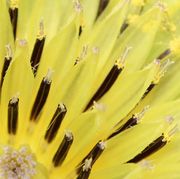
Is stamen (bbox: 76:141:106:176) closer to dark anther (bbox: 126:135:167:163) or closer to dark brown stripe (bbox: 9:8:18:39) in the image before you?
dark anther (bbox: 126:135:167:163)

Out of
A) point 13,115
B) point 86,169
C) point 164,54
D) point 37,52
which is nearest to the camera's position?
point 86,169

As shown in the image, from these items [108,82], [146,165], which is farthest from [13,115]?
[146,165]

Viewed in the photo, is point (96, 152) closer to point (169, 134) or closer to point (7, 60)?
point (169, 134)

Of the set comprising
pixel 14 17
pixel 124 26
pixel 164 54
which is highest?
pixel 14 17

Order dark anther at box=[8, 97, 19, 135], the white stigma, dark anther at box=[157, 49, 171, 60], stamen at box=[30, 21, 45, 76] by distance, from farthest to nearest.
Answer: dark anther at box=[157, 49, 171, 60]
stamen at box=[30, 21, 45, 76]
dark anther at box=[8, 97, 19, 135]
the white stigma

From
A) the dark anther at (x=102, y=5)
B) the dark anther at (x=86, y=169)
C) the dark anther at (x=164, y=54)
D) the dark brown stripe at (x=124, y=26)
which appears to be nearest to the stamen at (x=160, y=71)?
the dark anther at (x=164, y=54)

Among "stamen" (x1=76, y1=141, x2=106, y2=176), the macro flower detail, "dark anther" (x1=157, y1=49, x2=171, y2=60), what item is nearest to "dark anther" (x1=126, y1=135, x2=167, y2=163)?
the macro flower detail

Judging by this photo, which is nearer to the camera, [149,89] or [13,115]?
[13,115]

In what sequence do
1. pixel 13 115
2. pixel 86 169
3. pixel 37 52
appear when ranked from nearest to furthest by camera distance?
pixel 86 169 → pixel 13 115 → pixel 37 52
